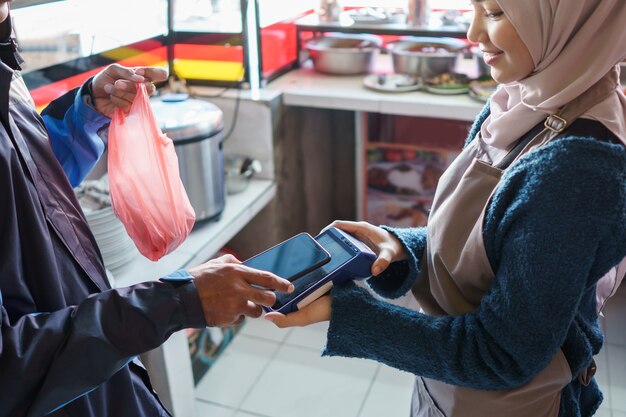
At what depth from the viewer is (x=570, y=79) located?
0.87m

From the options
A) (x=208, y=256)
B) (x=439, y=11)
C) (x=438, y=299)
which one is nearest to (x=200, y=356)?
(x=208, y=256)

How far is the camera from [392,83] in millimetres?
2635

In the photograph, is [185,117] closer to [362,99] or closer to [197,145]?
[197,145]

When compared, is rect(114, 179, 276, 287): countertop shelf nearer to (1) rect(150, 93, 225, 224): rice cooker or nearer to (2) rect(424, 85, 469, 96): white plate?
(1) rect(150, 93, 225, 224): rice cooker

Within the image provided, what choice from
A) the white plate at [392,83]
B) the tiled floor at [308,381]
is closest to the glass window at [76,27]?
the white plate at [392,83]

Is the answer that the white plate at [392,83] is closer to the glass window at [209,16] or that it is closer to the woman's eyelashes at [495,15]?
the glass window at [209,16]

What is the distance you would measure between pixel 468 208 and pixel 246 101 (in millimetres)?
1645

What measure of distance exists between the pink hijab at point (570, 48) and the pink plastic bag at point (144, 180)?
72 cm

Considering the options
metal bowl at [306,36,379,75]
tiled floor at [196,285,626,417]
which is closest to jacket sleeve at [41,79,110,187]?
tiled floor at [196,285,626,417]

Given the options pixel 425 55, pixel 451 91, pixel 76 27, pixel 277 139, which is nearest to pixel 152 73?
pixel 76 27

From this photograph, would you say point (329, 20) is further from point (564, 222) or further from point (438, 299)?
point (564, 222)

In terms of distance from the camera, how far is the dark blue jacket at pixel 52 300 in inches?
33.4

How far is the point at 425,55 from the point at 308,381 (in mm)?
1425

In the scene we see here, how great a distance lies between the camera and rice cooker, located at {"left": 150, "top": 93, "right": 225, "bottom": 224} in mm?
1957
